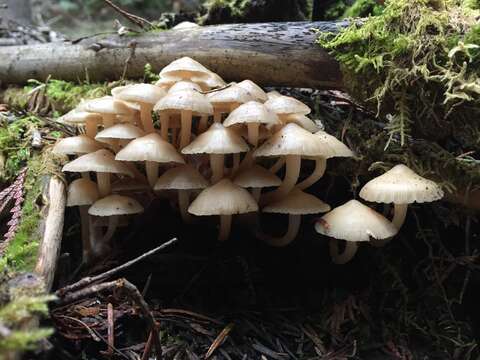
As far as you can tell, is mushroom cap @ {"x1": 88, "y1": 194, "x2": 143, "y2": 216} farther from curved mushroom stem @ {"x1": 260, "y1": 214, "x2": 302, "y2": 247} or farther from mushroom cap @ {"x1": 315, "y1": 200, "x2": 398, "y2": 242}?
mushroom cap @ {"x1": 315, "y1": 200, "x2": 398, "y2": 242}

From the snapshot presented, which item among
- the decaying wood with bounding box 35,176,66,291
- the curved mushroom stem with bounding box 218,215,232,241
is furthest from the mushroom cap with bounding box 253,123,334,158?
the decaying wood with bounding box 35,176,66,291

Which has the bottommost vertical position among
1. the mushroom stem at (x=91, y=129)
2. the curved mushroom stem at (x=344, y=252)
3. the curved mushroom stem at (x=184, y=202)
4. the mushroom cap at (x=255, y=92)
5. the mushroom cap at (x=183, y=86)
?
the curved mushroom stem at (x=344, y=252)

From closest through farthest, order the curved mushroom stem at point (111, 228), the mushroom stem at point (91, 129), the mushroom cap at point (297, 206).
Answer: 1. the mushroom cap at point (297, 206)
2. the curved mushroom stem at point (111, 228)
3. the mushroom stem at point (91, 129)

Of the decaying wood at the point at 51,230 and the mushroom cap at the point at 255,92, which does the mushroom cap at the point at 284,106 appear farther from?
the decaying wood at the point at 51,230

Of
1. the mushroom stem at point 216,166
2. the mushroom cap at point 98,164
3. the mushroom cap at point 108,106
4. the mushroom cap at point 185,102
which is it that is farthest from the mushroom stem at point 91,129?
the mushroom stem at point 216,166

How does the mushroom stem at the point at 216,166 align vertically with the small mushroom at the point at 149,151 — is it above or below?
below

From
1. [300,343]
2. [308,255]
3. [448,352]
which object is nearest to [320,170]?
[308,255]

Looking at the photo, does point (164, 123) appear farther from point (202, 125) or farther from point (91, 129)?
point (91, 129)

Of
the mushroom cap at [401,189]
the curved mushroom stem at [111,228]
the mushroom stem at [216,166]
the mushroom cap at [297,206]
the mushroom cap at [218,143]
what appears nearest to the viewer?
the mushroom cap at [401,189]

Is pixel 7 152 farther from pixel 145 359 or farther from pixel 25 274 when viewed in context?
pixel 145 359
